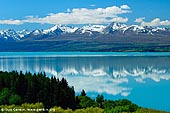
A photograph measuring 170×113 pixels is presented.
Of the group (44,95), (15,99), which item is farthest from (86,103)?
(15,99)

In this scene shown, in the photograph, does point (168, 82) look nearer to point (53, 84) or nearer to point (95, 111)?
point (53, 84)

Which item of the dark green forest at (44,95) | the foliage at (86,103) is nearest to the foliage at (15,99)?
the dark green forest at (44,95)

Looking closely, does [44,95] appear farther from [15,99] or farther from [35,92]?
[15,99]

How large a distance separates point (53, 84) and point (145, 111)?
1108 cm

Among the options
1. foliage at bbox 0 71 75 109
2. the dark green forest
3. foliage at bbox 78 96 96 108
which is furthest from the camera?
foliage at bbox 78 96 96 108

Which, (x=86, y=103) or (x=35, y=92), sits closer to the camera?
(x=35, y=92)

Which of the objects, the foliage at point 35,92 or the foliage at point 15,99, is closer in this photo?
the foliage at point 15,99

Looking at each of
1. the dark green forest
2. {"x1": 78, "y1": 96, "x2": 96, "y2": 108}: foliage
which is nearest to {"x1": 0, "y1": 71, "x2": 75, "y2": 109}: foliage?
the dark green forest

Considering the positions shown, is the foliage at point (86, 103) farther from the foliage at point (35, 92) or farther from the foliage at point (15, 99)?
the foliage at point (15, 99)

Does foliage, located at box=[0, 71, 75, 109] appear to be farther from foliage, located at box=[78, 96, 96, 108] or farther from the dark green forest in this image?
foliage, located at box=[78, 96, 96, 108]

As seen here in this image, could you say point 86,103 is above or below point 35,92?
below

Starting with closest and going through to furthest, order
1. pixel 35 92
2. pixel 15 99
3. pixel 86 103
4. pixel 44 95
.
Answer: pixel 15 99 → pixel 44 95 → pixel 35 92 → pixel 86 103

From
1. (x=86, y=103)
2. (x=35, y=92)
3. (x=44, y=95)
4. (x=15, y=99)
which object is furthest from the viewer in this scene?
(x=86, y=103)

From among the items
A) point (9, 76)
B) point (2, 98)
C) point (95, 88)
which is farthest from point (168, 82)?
point (2, 98)
